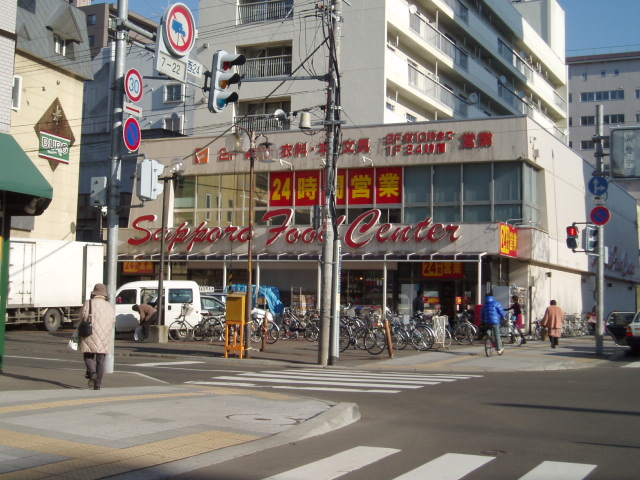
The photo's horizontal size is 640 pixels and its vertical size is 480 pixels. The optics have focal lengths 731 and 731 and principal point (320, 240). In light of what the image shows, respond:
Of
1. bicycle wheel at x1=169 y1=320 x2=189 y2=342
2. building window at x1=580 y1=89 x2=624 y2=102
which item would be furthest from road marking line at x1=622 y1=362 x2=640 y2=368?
building window at x1=580 y1=89 x2=624 y2=102

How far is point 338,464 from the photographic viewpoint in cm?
755

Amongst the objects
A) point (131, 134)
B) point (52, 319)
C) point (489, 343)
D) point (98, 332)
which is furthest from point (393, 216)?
point (98, 332)

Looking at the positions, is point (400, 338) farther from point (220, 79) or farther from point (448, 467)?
point (448, 467)

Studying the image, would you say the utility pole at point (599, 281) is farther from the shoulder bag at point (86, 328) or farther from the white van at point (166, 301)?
the shoulder bag at point (86, 328)

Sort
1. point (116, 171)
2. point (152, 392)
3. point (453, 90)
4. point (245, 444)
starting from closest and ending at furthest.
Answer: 1. point (245, 444)
2. point (152, 392)
3. point (116, 171)
4. point (453, 90)

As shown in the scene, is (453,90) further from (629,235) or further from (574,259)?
(629,235)

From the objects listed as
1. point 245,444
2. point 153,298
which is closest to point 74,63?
point 153,298

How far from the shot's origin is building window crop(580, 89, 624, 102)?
83062 millimetres

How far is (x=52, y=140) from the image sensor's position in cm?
3597

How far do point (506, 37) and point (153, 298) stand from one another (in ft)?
114

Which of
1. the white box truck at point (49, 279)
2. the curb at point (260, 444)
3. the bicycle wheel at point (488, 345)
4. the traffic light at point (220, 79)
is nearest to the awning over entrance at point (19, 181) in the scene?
the traffic light at point (220, 79)

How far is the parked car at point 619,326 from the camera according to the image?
1004 inches

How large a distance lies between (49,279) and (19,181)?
723 inches

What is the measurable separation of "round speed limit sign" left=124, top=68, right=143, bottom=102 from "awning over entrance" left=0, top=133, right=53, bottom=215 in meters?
2.35
